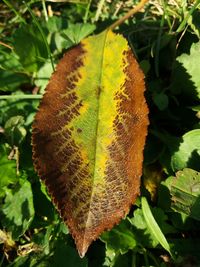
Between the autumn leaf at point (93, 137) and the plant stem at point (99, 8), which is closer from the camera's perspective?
the autumn leaf at point (93, 137)

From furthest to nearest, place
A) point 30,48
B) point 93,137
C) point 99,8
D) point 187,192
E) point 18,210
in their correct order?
1. point 99,8
2. point 30,48
3. point 18,210
4. point 187,192
5. point 93,137

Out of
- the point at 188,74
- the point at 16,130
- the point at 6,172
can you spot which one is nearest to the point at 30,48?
the point at 16,130

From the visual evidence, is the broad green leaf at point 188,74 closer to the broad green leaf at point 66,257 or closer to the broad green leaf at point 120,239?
the broad green leaf at point 120,239

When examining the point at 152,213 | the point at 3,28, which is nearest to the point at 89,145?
the point at 152,213

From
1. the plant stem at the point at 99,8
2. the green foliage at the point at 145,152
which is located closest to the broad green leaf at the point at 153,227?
the green foliage at the point at 145,152

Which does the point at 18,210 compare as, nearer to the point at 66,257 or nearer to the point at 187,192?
the point at 66,257

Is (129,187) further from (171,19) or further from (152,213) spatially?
(171,19)

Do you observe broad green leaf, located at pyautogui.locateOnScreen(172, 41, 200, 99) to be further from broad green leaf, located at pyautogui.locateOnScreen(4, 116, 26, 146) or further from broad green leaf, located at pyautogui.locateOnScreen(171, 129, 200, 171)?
broad green leaf, located at pyautogui.locateOnScreen(4, 116, 26, 146)

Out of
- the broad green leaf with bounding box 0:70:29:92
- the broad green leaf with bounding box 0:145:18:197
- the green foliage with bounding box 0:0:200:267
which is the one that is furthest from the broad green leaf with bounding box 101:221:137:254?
the broad green leaf with bounding box 0:70:29:92
